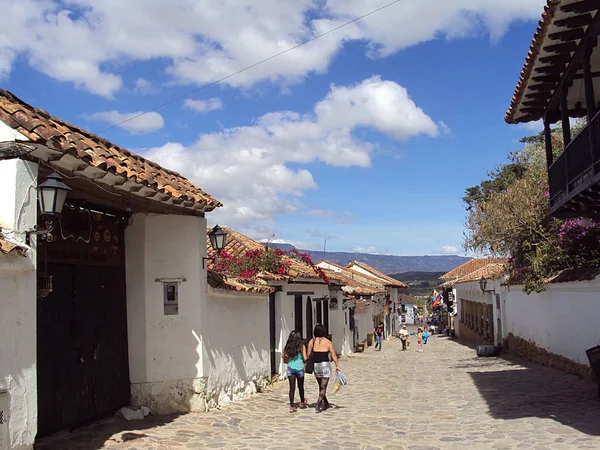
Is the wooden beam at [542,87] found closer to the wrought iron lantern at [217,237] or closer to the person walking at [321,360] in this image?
the person walking at [321,360]

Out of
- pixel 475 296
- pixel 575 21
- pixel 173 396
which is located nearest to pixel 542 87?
pixel 575 21

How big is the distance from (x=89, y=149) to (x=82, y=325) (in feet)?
7.68

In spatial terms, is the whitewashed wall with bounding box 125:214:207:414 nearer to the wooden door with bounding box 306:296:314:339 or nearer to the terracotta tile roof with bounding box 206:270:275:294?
the terracotta tile roof with bounding box 206:270:275:294

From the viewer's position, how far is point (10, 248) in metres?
5.31

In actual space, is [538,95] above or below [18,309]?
above

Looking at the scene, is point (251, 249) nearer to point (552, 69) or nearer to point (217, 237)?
point (217, 237)

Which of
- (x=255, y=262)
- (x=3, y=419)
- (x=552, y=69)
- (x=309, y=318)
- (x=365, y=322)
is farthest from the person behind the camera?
(x=365, y=322)

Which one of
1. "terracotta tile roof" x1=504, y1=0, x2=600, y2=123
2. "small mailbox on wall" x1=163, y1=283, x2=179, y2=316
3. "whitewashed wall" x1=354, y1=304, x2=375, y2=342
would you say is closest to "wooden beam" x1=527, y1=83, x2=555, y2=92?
"terracotta tile roof" x1=504, y1=0, x2=600, y2=123

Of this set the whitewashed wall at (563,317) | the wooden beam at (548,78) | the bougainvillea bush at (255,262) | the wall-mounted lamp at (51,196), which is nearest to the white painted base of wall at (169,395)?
the wall-mounted lamp at (51,196)

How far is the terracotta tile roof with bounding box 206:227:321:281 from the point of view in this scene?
16.1 metres

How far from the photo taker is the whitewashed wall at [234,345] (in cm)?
984

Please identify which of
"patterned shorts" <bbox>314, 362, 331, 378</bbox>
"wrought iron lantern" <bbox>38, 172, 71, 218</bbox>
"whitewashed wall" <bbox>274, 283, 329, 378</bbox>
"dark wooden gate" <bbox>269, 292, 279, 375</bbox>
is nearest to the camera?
"wrought iron lantern" <bbox>38, 172, 71, 218</bbox>

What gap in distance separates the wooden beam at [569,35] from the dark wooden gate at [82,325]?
7.18 m

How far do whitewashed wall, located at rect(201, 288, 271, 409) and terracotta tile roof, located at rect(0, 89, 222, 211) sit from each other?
6.48 feet
